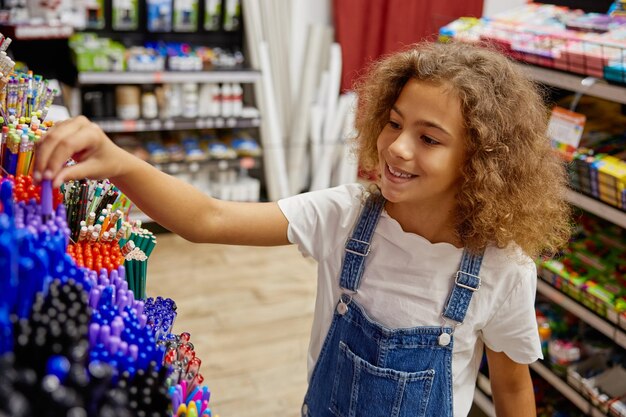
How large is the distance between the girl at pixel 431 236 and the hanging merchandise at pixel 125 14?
2980 mm

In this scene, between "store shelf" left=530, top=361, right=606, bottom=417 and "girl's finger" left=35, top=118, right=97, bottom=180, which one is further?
"store shelf" left=530, top=361, right=606, bottom=417

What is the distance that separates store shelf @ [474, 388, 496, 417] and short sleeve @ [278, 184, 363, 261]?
1.41 m

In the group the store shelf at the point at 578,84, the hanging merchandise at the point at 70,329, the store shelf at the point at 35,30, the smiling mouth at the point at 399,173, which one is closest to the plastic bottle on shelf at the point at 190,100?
the store shelf at the point at 35,30

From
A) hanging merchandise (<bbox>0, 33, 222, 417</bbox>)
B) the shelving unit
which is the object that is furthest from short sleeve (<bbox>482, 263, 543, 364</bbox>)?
the shelving unit

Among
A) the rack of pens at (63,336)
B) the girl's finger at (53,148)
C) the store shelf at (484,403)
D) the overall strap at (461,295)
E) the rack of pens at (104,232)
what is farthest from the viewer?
the store shelf at (484,403)

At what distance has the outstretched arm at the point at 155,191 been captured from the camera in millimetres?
808

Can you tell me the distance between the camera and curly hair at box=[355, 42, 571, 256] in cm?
128

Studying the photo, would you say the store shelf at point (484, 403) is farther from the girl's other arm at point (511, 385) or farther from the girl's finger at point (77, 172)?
the girl's finger at point (77, 172)

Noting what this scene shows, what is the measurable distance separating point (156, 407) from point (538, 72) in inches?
82.7

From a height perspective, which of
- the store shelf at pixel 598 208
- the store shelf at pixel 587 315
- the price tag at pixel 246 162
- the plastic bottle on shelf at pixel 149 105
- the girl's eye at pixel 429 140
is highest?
the girl's eye at pixel 429 140

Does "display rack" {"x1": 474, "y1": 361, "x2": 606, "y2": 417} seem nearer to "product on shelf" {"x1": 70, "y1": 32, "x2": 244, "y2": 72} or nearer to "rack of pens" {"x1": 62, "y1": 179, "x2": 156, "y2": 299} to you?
"rack of pens" {"x1": 62, "y1": 179, "x2": 156, "y2": 299}

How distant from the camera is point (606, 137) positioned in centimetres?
246

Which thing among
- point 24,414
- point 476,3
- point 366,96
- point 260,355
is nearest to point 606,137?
point 366,96

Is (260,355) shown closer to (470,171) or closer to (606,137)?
(606,137)
